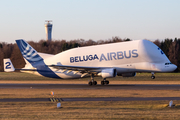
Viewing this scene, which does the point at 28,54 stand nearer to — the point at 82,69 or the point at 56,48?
the point at 82,69

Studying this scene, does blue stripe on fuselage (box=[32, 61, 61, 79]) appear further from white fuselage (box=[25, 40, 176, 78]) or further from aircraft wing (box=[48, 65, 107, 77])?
white fuselage (box=[25, 40, 176, 78])

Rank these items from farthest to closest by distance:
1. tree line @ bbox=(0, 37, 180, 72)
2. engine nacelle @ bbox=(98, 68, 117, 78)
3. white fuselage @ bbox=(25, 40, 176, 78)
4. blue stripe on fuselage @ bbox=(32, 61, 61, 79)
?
1. tree line @ bbox=(0, 37, 180, 72)
2. blue stripe on fuselage @ bbox=(32, 61, 61, 79)
3. white fuselage @ bbox=(25, 40, 176, 78)
4. engine nacelle @ bbox=(98, 68, 117, 78)

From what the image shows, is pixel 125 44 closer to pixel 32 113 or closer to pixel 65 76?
pixel 65 76

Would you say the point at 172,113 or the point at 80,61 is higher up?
the point at 80,61

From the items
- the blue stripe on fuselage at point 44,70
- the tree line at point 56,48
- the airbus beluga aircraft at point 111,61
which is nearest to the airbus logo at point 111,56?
the airbus beluga aircraft at point 111,61

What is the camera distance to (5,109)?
20.0 m

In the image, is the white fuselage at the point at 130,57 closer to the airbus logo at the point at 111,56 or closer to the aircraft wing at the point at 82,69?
the airbus logo at the point at 111,56

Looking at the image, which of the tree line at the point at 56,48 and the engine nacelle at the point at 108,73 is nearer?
the engine nacelle at the point at 108,73

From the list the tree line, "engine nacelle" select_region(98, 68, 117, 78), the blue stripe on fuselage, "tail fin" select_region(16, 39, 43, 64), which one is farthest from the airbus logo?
the tree line

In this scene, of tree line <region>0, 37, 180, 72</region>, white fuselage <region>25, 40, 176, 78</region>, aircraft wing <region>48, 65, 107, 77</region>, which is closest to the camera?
white fuselage <region>25, 40, 176, 78</region>

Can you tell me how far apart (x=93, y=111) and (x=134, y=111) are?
2.59 m

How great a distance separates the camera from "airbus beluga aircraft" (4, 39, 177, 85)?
39.7 m

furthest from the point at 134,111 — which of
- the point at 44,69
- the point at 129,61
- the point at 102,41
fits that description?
the point at 102,41

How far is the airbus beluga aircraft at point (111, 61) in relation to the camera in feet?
130
